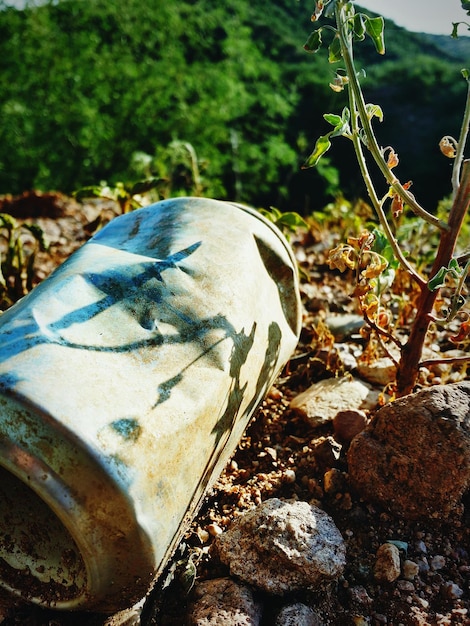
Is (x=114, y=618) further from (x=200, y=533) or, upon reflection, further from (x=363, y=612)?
(x=363, y=612)

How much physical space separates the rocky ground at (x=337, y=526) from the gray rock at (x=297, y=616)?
4cm

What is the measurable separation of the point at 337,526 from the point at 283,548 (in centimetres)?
28

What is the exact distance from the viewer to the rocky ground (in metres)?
1.32

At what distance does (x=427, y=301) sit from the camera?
168cm

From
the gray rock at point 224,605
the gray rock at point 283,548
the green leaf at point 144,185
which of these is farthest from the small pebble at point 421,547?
the green leaf at point 144,185

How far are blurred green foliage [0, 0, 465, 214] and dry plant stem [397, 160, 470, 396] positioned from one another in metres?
6.82

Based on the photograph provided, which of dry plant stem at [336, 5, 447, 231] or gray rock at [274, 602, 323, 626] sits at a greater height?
dry plant stem at [336, 5, 447, 231]

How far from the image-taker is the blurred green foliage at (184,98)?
9.86 metres

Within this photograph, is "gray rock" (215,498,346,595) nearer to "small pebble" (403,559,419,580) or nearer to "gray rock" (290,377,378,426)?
"small pebble" (403,559,419,580)

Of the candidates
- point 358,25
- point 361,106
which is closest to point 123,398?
point 361,106

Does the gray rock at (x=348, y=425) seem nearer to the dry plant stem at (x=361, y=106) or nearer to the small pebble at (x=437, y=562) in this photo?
the small pebble at (x=437, y=562)

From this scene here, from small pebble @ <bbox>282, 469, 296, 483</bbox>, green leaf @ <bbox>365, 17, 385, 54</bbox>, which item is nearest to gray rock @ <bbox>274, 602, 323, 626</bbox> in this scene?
small pebble @ <bbox>282, 469, 296, 483</bbox>

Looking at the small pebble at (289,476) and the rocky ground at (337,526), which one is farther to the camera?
the small pebble at (289,476)

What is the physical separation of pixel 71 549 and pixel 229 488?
1.72 feet
